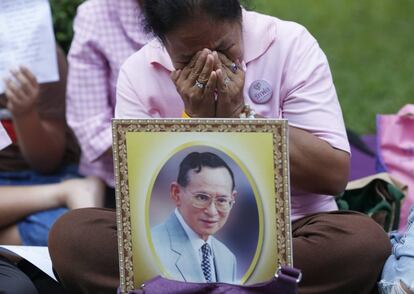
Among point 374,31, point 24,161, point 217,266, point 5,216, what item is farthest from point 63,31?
point 374,31

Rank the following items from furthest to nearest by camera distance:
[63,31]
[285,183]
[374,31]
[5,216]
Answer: [374,31] → [63,31] → [5,216] → [285,183]

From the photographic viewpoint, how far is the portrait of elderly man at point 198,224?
2082 millimetres

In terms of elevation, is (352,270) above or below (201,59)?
below

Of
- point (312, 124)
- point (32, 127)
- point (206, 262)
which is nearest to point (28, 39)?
point (32, 127)

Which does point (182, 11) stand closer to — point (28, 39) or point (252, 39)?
point (252, 39)

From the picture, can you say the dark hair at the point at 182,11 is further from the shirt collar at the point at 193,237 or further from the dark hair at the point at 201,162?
the shirt collar at the point at 193,237

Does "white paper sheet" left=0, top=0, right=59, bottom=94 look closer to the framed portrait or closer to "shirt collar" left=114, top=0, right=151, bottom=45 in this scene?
"shirt collar" left=114, top=0, right=151, bottom=45

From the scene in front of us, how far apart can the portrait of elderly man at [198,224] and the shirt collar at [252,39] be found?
1.51 ft

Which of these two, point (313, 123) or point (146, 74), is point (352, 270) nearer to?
point (313, 123)

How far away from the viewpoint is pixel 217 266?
2117mm

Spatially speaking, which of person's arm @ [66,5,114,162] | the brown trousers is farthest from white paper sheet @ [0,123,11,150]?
person's arm @ [66,5,114,162]

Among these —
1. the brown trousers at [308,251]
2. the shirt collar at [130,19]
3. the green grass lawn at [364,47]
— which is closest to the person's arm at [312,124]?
the brown trousers at [308,251]

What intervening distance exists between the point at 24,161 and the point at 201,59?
3.94 ft

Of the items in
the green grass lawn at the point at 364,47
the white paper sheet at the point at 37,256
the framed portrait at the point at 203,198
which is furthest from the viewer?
the green grass lawn at the point at 364,47
